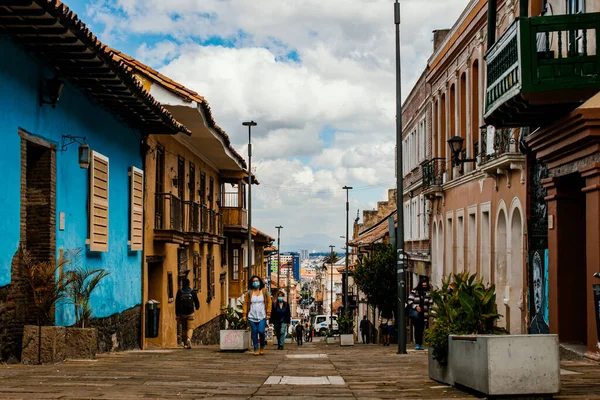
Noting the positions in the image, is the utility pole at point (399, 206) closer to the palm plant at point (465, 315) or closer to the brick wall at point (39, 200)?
the brick wall at point (39, 200)

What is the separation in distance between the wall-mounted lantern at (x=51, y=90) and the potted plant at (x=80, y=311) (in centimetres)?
258

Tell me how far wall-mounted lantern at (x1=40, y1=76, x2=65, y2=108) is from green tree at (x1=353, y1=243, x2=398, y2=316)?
26.7m

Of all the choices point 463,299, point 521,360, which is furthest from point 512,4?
point 521,360

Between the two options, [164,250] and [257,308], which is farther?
[164,250]

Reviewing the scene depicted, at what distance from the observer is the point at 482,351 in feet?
28.4

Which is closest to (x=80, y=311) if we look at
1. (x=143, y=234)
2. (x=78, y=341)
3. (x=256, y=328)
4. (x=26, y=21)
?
(x=78, y=341)

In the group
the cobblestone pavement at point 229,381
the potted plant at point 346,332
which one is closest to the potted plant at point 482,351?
the cobblestone pavement at point 229,381

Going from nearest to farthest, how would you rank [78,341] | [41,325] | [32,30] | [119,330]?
[32,30]
[41,325]
[78,341]
[119,330]

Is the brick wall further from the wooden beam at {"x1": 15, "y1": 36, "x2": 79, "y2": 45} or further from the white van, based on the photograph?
the white van

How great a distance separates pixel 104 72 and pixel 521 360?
27.1 ft

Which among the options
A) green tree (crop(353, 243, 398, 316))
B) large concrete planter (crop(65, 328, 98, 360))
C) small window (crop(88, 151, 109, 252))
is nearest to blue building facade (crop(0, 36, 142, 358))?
small window (crop(88, 151, 109, 252))

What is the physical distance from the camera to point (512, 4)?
755 inches

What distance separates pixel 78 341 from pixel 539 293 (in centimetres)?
912

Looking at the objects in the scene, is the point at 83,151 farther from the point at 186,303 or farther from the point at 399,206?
the point at 399,206
